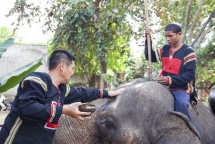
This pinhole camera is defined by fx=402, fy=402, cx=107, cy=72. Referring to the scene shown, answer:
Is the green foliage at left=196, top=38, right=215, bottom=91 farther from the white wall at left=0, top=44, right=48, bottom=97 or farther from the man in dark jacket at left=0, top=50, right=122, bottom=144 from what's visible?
the man in dark jacket at left=0, top=50, right=122, bottom=144

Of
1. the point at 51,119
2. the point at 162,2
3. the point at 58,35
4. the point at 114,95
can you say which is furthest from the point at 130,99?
the point at 58,35

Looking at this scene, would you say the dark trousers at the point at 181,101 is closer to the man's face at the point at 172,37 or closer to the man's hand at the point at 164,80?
the man's hand at the point at 164,80

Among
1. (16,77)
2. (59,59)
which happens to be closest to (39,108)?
(59,59)

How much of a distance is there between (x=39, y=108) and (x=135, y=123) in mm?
1240

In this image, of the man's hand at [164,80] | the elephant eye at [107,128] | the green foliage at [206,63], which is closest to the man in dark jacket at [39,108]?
the elephant eye at [107,128]

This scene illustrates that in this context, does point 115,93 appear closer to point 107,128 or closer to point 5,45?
point 107,128

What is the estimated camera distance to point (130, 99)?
12.4ft

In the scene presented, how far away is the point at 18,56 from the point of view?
12.6 m

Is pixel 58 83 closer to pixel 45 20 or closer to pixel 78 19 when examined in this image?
pixel 78 19

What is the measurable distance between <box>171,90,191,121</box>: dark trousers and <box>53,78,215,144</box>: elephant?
50 millimetres

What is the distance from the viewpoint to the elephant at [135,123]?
11.9 ft

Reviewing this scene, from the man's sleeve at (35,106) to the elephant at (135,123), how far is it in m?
0.99

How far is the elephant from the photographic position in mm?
3621

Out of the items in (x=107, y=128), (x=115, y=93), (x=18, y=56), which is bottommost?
(x=18, y=56)
